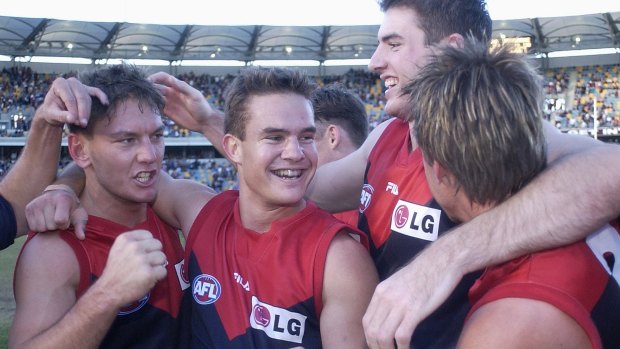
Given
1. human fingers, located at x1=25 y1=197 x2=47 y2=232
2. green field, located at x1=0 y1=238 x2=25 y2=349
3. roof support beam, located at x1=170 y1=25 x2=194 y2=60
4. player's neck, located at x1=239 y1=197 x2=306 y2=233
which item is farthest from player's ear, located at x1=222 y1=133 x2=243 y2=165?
roof support beam, located at x1=170 y1=25 x2=194 y2=60

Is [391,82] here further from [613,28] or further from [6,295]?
[613,28]

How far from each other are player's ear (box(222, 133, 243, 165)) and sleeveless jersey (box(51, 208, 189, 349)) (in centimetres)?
64

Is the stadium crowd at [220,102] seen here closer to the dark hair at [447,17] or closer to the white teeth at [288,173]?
the dark hair at [447,17]

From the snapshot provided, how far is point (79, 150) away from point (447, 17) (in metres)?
1.99

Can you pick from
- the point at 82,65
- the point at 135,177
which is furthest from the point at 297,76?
the point at 82,65

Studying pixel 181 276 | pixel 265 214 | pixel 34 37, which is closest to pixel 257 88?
pixel 265 214

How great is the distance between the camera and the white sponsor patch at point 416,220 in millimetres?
2820

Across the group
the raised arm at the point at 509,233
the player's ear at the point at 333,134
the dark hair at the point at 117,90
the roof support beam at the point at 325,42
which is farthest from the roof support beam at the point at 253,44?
the raised arm at the point at 509,233

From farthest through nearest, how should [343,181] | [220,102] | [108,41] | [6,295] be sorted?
[220,102]
[108,41]
[6,295]
[343,181]

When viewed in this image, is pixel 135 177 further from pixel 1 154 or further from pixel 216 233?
pixel 1 154

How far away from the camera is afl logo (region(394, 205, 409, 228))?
292 cm

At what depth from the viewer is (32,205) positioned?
301 cm

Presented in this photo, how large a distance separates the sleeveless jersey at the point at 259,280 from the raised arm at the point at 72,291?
42 cm

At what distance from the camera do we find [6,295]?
1001 cm
